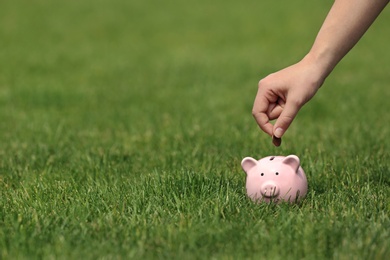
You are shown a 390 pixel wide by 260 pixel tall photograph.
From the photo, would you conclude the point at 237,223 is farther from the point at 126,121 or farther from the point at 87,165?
the point at 126,121

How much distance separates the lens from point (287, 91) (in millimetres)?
3145

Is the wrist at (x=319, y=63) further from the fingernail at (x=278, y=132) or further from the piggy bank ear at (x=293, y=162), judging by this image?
the piggy bank ear at (x=293, y=162)

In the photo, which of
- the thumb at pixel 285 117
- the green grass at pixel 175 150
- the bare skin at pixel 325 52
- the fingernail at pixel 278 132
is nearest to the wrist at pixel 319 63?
the bare skin at pixel 325 52

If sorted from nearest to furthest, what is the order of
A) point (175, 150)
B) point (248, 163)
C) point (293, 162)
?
point (293, 162) < point (248, 163) < point (175, 150)

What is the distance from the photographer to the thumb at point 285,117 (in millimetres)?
3107

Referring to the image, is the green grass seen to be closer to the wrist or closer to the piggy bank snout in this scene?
the piggy bank snout

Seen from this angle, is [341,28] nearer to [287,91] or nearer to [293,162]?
[287,91]

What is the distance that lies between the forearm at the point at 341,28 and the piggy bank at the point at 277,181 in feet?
1.80

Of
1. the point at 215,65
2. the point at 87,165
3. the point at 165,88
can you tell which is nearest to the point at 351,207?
the point at 87,165

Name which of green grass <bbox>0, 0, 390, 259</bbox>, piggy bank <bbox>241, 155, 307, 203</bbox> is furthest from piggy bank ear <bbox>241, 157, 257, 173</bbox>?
green grass <bbox>0, 0, 390, 259</bbox>

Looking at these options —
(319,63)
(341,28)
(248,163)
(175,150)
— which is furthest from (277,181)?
(175,150)

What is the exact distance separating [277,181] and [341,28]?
32.3 inches

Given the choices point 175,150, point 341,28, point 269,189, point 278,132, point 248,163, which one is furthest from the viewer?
point 175,150

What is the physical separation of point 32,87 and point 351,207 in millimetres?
5421
